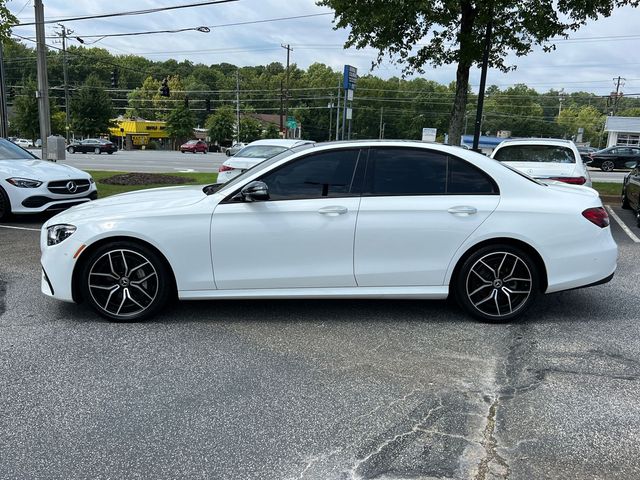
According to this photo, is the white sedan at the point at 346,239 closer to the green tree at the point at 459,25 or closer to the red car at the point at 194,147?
the green tree at the point at 459,25

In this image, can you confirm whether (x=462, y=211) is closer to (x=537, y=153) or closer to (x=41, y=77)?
(x=537, y=153)

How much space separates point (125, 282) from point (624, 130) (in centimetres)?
6676

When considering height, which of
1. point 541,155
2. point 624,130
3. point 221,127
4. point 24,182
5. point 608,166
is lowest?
point 608,166

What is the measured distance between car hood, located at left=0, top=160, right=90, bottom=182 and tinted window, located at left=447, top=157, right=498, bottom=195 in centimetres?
733

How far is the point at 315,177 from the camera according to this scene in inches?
183

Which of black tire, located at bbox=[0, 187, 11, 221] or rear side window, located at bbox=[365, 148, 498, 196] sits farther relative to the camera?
black tire, located at bbox=[0, 187, 11, 221]

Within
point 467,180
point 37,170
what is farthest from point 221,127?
point 467,180

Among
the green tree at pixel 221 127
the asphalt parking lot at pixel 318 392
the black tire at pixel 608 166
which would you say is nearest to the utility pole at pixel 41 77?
the asphalt parking lot at pixel 318 392

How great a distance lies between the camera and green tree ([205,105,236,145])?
7956cm

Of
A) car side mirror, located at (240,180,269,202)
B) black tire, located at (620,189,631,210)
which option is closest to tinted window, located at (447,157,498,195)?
car side mirror, located at (240,180,269,202)

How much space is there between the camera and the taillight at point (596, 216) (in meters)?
4.66

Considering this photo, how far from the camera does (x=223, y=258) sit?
14.9 ft

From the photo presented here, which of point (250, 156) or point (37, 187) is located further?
point (250, 156)

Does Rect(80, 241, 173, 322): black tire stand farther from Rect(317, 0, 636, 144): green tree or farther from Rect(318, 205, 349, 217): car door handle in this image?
Rect(317, 0, 636, 144): green tree
